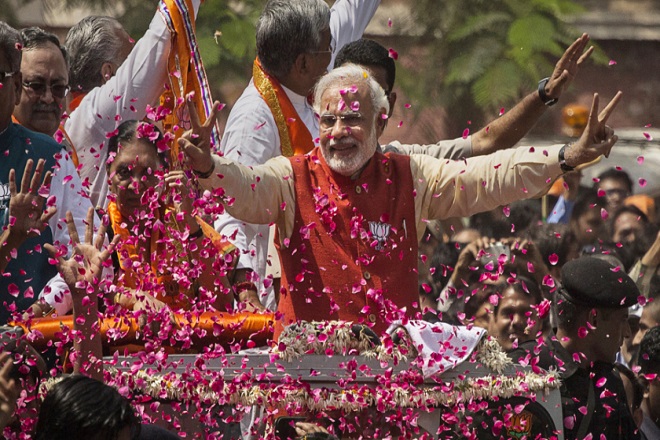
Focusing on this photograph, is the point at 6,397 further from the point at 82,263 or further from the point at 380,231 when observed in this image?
the point at 380,231

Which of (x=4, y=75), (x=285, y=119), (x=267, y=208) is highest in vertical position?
(x=4, y=75)

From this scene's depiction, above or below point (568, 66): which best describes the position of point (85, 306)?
below

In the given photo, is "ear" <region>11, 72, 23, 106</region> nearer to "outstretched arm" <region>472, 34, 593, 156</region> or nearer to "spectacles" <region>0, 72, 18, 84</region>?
"spectacles" <region>0, 72, 18, 84</region>

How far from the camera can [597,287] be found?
634cm

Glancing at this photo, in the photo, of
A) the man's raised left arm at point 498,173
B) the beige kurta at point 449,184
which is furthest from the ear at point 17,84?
the man's raised left arm at point 498,173

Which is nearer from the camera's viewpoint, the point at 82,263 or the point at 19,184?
the point at 82,263

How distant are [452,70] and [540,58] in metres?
0.95

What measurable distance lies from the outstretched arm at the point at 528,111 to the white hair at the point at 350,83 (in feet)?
2.65

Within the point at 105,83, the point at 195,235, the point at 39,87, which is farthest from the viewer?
the point at 105,83

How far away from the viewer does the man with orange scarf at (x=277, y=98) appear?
7.32 metres

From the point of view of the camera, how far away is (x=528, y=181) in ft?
21.0

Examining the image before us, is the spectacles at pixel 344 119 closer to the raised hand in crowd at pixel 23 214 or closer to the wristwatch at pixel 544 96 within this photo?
the wristwatch at pixel 544 96

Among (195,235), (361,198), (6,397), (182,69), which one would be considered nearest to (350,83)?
(361,198)

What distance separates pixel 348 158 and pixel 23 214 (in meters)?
1.30
